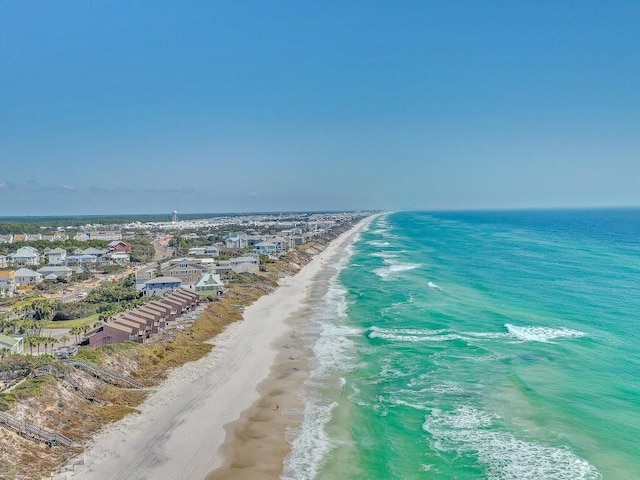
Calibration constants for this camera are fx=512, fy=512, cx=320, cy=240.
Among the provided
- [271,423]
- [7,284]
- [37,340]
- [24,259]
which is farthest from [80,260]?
[271,423]

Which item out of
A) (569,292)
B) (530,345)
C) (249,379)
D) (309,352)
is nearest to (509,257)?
(569,292)

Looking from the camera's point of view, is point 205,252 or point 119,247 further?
point 119,247

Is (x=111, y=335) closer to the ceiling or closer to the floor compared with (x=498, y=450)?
closer to the ceiling

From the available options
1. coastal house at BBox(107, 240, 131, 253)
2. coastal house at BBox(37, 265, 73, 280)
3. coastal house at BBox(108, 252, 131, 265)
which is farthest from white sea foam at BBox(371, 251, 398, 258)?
coastal house at BBox(37, 265, 73, 280)

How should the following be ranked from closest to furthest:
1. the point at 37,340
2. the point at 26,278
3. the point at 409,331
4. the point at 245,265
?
the point at 37,340, the point at 409,331, the point at 26,278, the point at 245,265

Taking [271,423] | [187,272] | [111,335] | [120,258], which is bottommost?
[271,423]

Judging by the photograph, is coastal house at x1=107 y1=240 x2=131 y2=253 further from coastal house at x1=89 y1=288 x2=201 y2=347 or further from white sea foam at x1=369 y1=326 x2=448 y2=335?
white sea foam at x1=369 y1=326 x2=448 y2=335

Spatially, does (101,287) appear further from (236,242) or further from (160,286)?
(236,242)
